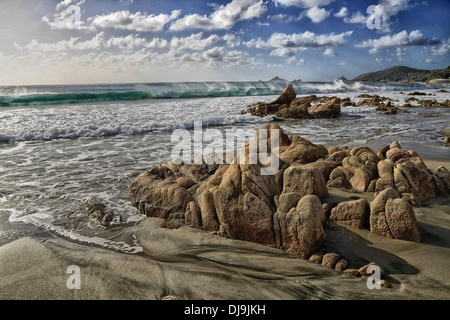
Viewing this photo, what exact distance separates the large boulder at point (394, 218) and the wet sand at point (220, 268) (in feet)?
0.35

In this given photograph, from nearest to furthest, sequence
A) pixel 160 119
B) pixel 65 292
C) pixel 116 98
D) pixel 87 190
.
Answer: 1. pixel 65 292
2. pixel 87 190
3. pixel 160 119
4. pixel 116 98

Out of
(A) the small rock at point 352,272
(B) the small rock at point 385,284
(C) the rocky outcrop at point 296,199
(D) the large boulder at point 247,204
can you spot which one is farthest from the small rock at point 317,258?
(B) the small rock at point 385,284

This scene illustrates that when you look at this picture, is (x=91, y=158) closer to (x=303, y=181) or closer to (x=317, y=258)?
(x=303, y=181)

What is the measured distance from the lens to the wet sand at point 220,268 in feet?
9.57

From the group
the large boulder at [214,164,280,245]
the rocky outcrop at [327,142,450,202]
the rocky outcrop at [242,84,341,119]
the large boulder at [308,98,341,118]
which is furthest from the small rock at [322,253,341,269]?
the large boulder at [308,98,341,118]

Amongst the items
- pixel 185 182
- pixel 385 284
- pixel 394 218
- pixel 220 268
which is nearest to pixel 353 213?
pixel 394 218

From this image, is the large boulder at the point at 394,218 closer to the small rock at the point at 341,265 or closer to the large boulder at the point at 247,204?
the small rock at the point at 341,265

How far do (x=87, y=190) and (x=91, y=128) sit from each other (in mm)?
8370

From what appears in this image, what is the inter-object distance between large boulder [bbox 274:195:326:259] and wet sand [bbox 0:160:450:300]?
0.16 meters

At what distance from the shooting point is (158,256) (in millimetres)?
3736

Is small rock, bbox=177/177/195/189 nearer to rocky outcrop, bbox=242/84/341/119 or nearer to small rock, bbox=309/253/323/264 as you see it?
small rock, bbox=309/253/323/264

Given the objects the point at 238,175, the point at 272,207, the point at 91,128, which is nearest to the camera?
the point at 272,207
